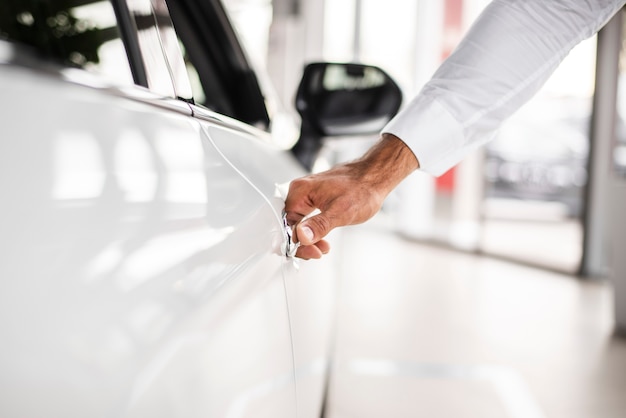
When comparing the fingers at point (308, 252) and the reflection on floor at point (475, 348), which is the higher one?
the fingers at point (308, 252)

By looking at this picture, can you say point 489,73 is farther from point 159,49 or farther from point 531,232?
point 531,232

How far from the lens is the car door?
0.30 m

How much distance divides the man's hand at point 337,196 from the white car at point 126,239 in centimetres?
7

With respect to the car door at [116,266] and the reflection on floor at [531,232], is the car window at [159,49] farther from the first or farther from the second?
the reflection on floor at [531,232]

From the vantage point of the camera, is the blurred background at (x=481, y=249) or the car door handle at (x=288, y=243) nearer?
the car door handle at (x=288, y=243)

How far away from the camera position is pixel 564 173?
6.75 m

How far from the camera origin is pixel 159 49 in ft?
2.21

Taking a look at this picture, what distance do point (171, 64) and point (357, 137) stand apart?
85 cm

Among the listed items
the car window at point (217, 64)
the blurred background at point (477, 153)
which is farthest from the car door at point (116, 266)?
the blurred background at point (477, 153)

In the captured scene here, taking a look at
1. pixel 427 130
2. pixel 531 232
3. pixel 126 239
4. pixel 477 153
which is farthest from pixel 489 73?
pixel 531 232

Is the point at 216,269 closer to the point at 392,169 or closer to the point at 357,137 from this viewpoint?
the point at 392,169

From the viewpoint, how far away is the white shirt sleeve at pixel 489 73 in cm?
104

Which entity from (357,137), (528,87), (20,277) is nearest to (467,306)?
(357,137)

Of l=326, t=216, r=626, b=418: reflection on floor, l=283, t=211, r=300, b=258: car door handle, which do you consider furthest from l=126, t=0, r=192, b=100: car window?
l=326, t=216, r=626, b=418: reflection on floor
